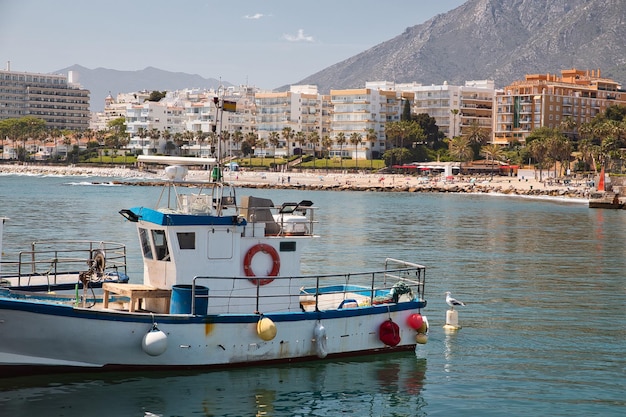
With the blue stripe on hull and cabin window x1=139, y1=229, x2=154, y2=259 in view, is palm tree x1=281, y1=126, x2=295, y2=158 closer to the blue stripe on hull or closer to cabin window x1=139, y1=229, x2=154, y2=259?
cabin window x1=139, y1=229, x2=154, y2=259

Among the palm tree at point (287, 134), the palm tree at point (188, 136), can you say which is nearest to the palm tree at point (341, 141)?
the palm tree at point (287, 134)

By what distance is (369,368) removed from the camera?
1900cm

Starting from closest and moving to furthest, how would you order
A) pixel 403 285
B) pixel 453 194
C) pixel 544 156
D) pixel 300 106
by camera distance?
pixel 403 285
pixel 453 194
pixel 544 156
pixel 300 106

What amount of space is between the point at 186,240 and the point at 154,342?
2.40 m

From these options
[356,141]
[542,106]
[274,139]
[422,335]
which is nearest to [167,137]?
[274,139]

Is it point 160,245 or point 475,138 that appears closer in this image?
point 160,245

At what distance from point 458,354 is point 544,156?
108780 mm

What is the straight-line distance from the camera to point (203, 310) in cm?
1727

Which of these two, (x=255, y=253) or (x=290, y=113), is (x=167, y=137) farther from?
(x=255, y=253)

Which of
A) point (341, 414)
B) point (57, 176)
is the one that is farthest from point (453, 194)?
point (341, 414)

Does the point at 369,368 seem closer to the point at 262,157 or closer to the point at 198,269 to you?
the point at 198,269

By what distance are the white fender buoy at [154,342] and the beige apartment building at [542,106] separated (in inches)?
5589

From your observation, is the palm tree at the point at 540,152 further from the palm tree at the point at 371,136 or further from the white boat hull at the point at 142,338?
the white boat hull at the point at 142,338

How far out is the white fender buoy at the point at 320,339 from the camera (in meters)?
18.2
